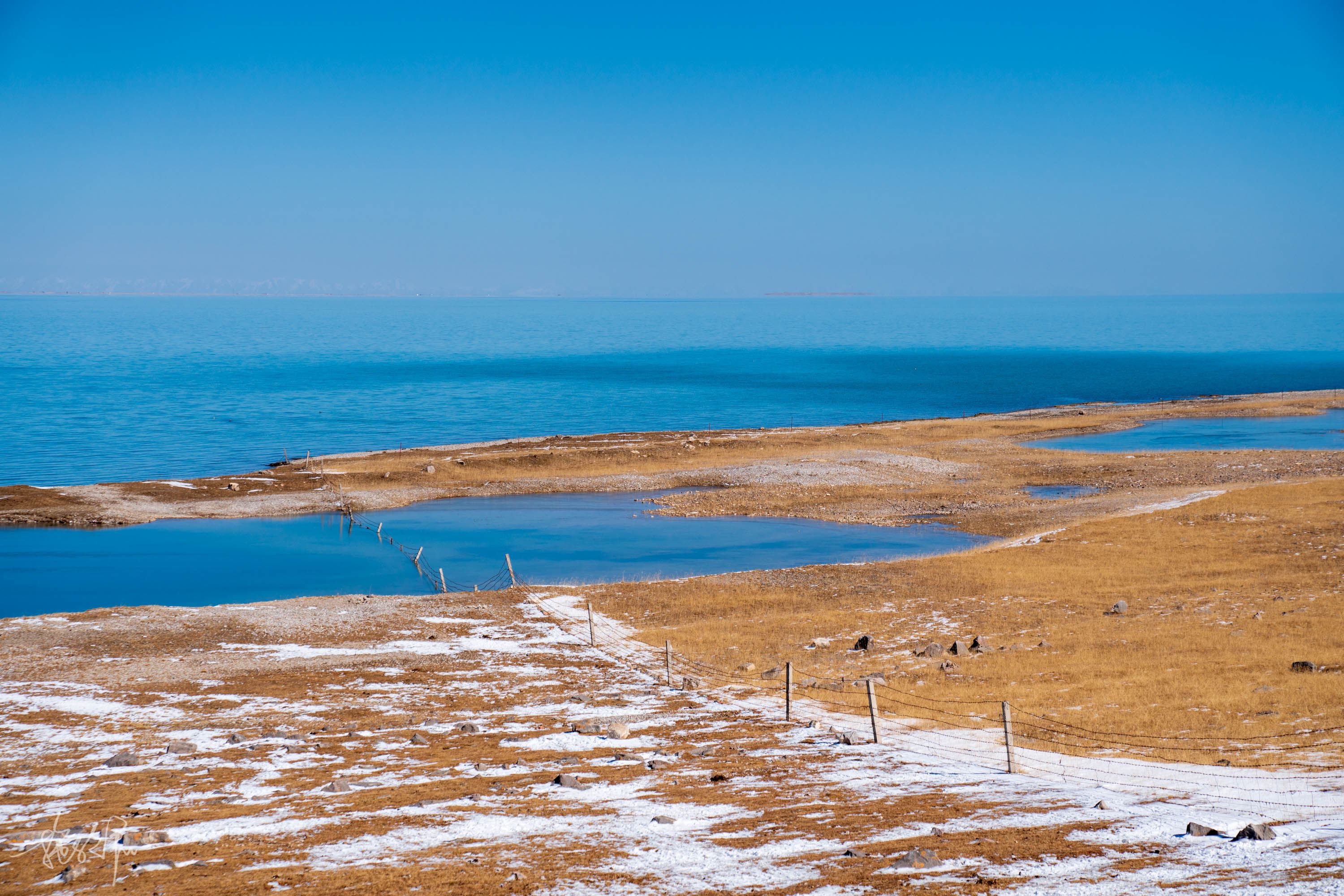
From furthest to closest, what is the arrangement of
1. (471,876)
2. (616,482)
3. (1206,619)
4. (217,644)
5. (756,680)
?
1. (616,482)
2. (217,644)
3. (1206,619)
4. (756,680)
5. (471,876)

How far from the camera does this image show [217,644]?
30047mm

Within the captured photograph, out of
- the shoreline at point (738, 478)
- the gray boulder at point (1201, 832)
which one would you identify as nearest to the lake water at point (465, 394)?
the shoreline at point (738, 478)

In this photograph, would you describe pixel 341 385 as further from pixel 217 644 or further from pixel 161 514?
pixel 217 644

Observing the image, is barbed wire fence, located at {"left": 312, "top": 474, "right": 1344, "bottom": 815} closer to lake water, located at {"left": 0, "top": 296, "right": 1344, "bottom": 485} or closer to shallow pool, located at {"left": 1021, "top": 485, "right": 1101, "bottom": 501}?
shallow pool, located at {"left": 1021, "top": 485, "right": 1101, "bottom": 501}

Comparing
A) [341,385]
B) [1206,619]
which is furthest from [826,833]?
[341,385]

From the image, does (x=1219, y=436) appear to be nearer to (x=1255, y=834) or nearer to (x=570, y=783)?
(x=1255, y=834)

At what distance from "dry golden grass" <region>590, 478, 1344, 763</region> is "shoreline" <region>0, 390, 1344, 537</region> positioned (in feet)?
30.3

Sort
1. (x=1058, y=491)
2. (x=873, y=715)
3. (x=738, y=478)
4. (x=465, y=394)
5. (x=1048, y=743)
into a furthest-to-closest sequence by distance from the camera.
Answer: (x=465, y=394)
(x=738, y=478)
(x=1058, y=491)
(x=873, y=715)
(x=1048, y=743)

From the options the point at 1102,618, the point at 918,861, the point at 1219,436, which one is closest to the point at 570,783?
the point at 918,861

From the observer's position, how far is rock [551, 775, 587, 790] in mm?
16391

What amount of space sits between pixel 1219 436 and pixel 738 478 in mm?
45364

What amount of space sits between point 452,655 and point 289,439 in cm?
6945

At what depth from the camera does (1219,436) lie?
83.8m

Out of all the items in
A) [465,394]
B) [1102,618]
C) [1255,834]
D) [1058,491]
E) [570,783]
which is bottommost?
[570,783]
